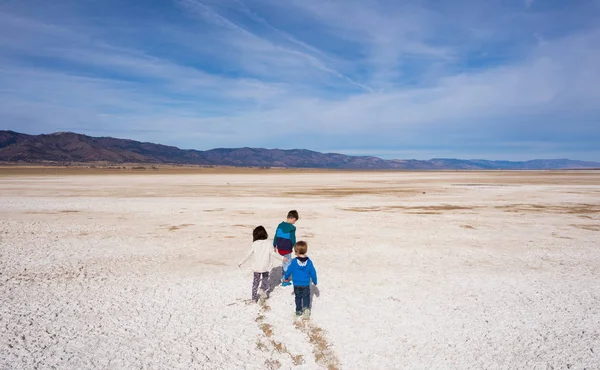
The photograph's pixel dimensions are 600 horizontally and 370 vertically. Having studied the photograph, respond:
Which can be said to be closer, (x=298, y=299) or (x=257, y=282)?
(x=298, y=299)

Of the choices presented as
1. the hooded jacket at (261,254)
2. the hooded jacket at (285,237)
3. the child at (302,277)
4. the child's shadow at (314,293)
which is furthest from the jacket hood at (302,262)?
the child's shadow at (314,293)

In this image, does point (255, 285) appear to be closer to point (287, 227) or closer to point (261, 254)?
point (261, 254)

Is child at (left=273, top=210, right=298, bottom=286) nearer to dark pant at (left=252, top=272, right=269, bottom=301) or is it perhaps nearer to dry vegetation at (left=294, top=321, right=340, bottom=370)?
dark pant at (left=252, top=272, right=269, bottom=301)

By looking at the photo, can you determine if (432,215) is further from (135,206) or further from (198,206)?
(135,206)

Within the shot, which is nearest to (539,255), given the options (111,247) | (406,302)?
(406,302)

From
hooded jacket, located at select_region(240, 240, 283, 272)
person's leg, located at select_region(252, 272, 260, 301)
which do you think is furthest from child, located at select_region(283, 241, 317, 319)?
person's leg, located at select_region(252, 272, 260, 301)

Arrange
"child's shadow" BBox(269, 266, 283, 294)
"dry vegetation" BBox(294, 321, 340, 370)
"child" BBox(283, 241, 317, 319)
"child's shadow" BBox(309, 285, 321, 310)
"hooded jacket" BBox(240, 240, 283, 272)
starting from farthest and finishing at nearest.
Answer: "child's shadow" BBox(269, 266, 283, 294)
"child's shadow" BBox(309, 285, 321, 310)
"hooded jacket" BBox(240, 240, 283, 272)
"child" BBox(283, 241, 317, 319)
"dry vegetation" BBox(294, 321, 340, 370)

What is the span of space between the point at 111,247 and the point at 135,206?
10.3m

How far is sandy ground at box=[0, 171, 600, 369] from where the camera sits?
5254mm

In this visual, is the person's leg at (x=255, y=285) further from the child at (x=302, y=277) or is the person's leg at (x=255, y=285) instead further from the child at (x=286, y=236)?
the child at (x=302, y=277)

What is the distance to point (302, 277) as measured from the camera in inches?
251

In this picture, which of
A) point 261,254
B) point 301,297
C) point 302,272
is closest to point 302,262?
point 302,272

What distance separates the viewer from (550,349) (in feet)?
17.8

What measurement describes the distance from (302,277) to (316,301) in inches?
45.8
